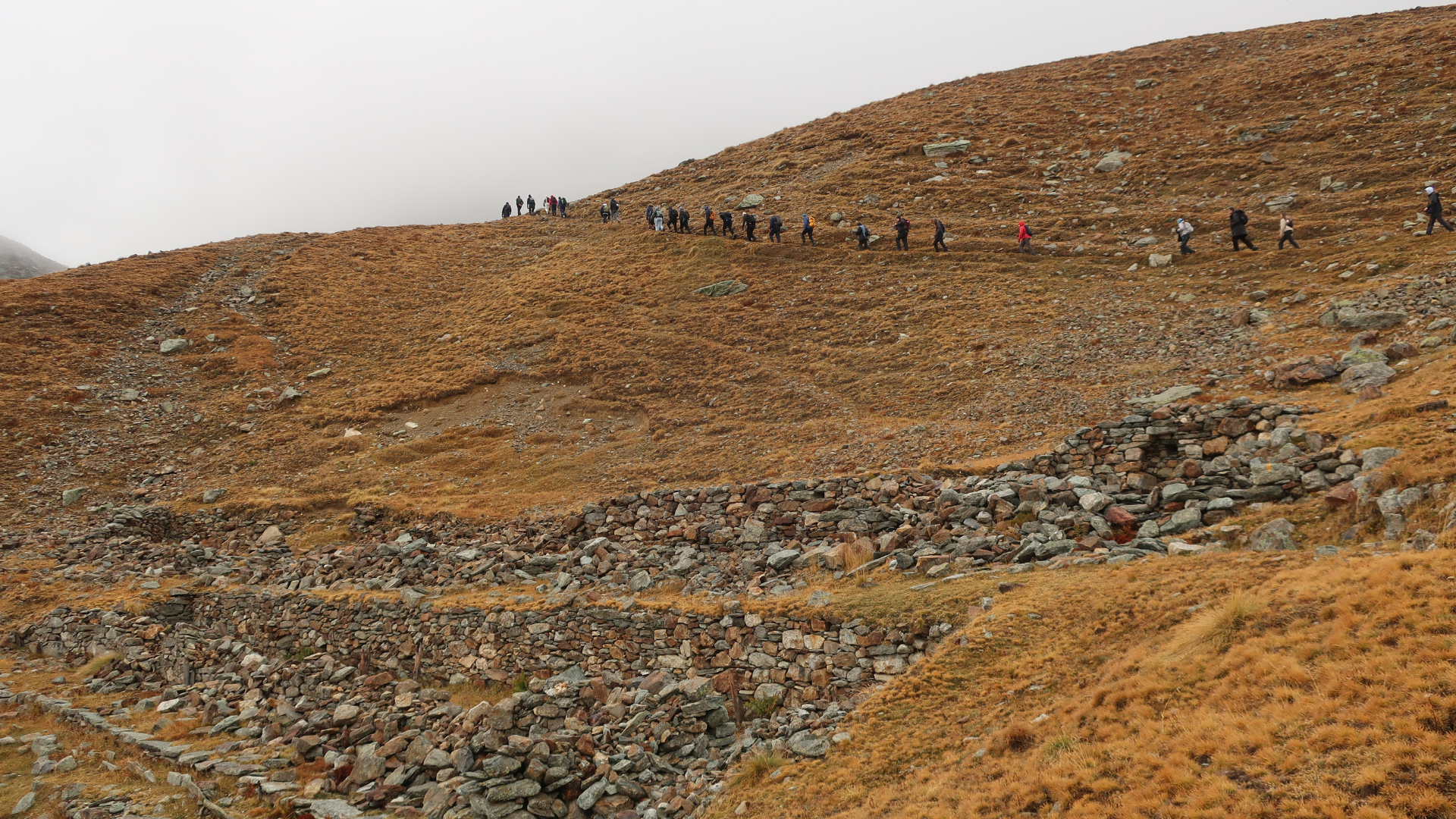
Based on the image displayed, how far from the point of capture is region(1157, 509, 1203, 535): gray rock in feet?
46.3

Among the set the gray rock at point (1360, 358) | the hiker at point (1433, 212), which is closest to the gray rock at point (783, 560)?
the gray rock at point (1360, 358)

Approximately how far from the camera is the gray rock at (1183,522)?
1412 centimetres

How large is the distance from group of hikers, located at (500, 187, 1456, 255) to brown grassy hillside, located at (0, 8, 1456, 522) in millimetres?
885

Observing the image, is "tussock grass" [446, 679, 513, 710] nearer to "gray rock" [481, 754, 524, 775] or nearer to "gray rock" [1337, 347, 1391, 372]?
"gray rock" [481, 754, 524, 775]

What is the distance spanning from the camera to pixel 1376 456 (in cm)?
1291

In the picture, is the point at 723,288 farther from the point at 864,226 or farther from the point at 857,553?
the point at 857,553

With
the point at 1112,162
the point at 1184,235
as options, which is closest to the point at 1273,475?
the point at 1184,235

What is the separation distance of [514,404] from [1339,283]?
35.0 meters

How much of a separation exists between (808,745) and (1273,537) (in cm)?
913

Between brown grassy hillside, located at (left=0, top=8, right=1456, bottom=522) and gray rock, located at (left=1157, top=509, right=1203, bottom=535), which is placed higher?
brown grassy hillside, located at (left=0, top=8, right=1456, bottom=522)

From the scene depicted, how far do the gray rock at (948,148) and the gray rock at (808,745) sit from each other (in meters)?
52.2

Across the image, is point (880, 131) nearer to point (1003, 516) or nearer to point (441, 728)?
point (1003, 516)

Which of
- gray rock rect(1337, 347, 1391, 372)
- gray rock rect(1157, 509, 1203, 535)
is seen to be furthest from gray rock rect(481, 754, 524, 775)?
gray rock rect(1337, 347, 1391, 372)

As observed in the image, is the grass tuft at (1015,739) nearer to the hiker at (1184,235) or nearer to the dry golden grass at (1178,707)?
the dry golden grass at (1178,707)
